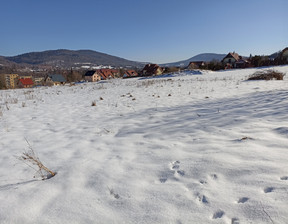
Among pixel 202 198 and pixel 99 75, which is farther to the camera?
pixel 99 75

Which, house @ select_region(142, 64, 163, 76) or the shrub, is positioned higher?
house @ select_region(142, 64, 163, 76)

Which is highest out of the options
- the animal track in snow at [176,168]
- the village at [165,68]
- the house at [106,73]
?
the house at [106,73]

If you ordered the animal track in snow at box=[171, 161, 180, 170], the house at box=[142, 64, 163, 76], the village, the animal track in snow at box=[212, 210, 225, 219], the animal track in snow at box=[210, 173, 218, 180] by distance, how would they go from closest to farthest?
the animal track in snow at box=[212, 210, 225, 219]
the animal track in snow at box=[210, 173, 218, 180]
the animal track in snow at box=[171, 161, 180, 170]
the village
the house at box=[142, 64, 163, 76]

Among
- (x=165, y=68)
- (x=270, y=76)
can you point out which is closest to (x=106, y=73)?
(x=165, y=68)

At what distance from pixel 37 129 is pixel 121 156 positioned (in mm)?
2850

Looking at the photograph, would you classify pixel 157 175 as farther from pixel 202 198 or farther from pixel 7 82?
pixel 7 82

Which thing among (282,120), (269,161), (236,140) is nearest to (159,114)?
(236,140)

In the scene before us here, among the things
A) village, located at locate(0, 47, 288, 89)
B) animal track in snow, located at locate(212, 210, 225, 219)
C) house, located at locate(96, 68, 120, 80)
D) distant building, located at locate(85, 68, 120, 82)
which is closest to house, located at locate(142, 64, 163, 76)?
village, located at locate(0, 47, 288, 89)

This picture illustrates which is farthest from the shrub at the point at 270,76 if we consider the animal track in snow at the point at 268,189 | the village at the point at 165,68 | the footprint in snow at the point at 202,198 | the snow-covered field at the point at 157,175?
the village at the point at 165,68

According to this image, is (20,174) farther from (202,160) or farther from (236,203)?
(236,203)

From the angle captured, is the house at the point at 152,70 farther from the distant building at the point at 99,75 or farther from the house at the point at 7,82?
the house at the point at 7,82

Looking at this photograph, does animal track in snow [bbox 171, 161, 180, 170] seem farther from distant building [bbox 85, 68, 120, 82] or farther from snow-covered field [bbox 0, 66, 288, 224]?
distant building [bbox 85, 68, 120, 82]

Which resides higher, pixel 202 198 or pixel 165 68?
pixel 165 68

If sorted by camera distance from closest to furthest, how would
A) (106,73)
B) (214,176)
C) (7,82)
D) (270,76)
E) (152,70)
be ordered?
(214,176) → (270,76) → (152,70) → (7,82) → (106,73)
